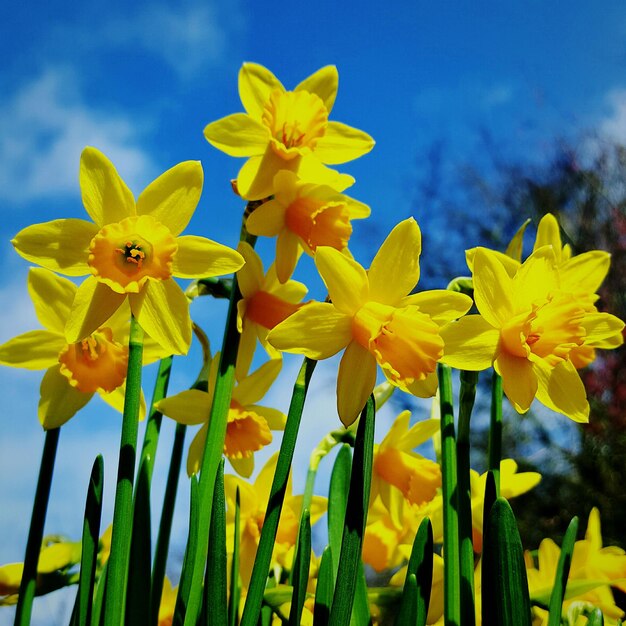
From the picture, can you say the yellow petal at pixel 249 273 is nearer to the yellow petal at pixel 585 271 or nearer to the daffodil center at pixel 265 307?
the daffodil center at pixel 265 307

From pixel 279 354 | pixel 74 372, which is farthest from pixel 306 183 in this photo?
pixel 74 372

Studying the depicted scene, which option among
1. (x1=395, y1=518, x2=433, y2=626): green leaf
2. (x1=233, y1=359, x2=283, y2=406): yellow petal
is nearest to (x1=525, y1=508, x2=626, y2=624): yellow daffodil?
(x1=395, y1=518, x2=433, y2=626): green leaf

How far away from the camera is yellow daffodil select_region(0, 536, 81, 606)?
1.13m

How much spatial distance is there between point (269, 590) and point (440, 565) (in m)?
0.36

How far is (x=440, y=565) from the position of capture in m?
1.19

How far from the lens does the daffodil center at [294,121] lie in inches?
41.4

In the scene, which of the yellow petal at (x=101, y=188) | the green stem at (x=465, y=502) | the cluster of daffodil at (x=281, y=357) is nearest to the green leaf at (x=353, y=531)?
the cluster of daffodil at (x=281, y=357)

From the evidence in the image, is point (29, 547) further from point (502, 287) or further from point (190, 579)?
point (502, 287)

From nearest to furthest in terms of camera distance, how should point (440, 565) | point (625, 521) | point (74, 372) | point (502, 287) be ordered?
point (502, 287), point (74, 372), point (440, 565), point (625, 521)

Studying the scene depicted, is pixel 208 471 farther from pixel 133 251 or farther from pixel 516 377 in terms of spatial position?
pixel 516 377

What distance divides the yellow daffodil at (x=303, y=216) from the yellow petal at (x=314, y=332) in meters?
0.14

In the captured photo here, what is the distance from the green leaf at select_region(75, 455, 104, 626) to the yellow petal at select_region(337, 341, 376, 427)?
13.2 inches

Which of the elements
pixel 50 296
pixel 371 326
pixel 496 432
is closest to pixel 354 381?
pixel 371 326

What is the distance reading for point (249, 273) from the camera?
101cm
